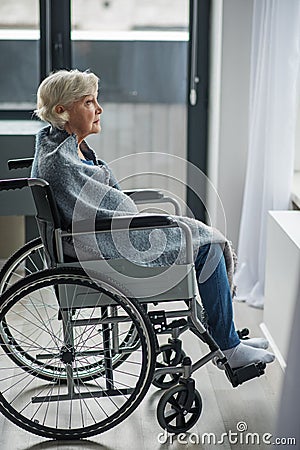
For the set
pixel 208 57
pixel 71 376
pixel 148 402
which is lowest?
pixel 148 402

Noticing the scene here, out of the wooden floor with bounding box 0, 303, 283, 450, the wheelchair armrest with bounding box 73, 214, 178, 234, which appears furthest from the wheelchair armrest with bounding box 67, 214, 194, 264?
the wooden floor with bounding box 0, 303, 283, 450

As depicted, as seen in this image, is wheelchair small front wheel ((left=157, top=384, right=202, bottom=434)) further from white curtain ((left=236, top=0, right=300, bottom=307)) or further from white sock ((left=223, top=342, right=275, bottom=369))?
white curtain ((left=236, top=0, right=300, bottom=307))

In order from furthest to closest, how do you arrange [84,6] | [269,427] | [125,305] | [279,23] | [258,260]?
1. [84,6]
2. [258,260]
3. [279,23]
4. [269,427]
5. [125,305]

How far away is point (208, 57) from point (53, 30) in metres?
0.84

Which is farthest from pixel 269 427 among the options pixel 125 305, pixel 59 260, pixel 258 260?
pixel 258 260

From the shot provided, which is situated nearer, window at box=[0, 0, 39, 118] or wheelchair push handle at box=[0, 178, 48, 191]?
wheelchair push handle at box=[0, 178, 48, 191]

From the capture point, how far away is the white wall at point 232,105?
4332mm

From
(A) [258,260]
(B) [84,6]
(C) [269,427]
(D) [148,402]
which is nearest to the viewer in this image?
(C) [269,427]

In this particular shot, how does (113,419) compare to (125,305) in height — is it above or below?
below

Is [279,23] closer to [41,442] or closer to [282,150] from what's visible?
[282,150]

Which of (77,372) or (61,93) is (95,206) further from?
(77,372)

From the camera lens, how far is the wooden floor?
2781 mm

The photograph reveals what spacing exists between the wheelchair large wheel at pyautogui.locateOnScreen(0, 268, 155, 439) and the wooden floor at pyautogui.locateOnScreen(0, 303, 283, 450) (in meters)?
0.06

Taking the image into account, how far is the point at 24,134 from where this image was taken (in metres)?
4.30
